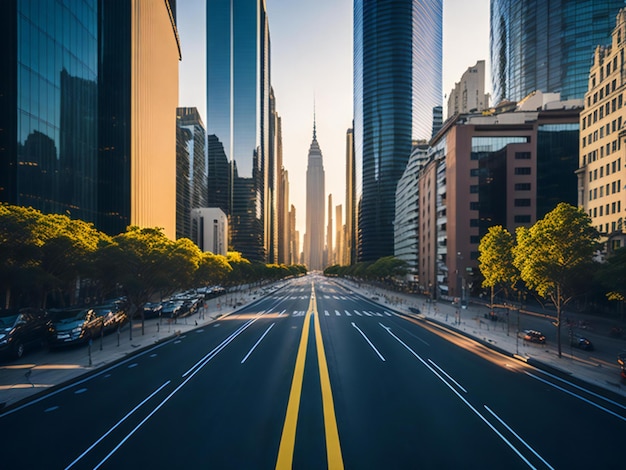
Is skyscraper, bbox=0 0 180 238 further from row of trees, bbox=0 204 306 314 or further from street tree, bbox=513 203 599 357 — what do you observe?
street tree, bbox=513 203 599 357

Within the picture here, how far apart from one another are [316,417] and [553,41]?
16956cm

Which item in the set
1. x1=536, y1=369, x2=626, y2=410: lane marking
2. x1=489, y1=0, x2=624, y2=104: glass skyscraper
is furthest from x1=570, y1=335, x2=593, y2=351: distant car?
x1=489, y1=0, x2=624, y2=104: glass skyscraper

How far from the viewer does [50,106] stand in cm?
4066

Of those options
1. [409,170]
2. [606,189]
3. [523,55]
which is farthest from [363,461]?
[523,55]

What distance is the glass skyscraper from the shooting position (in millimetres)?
113625

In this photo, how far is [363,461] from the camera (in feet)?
28.3

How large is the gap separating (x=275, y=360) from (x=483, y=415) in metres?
11.1

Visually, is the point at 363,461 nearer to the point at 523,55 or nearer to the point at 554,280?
the point at 554,280

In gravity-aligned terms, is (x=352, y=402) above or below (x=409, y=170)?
below

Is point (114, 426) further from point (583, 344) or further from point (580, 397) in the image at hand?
point (583, 344)

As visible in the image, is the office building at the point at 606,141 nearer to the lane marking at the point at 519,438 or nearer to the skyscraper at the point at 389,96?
the lane marking at the point at 519,438

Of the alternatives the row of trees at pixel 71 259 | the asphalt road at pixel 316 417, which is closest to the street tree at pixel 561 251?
the asphalt road at pixel 316 417

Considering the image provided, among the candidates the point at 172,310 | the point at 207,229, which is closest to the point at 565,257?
the point at 172,310

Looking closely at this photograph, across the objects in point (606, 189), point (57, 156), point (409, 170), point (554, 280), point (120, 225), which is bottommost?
point (554, 280)
